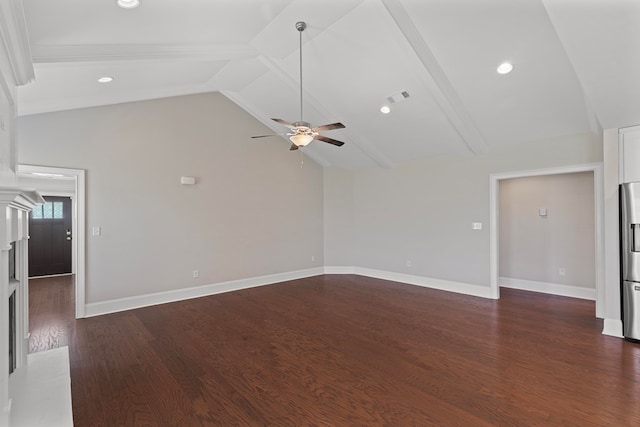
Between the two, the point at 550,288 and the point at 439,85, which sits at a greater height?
the point at 439,85

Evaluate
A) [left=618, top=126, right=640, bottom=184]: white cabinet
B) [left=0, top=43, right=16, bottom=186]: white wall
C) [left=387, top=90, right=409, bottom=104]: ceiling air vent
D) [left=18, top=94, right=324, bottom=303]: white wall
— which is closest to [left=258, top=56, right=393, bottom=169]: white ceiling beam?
[left=387, top=90, right=409, bottom=104]: ceiling air vent

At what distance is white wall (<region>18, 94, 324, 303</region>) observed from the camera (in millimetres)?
4426

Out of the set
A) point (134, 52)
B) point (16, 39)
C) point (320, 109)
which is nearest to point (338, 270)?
point (320, 109)

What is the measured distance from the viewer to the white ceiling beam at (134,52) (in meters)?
2.58

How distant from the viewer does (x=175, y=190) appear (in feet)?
17.2

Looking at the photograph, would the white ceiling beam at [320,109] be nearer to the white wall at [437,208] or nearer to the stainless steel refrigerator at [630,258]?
the white wall at [437,208]

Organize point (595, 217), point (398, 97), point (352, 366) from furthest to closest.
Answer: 1. point (398, 97)
2. point (595, 217)
3. point (352, 366)

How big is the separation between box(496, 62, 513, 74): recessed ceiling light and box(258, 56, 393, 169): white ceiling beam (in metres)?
2.57

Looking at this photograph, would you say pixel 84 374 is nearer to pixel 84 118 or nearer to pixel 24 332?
pixel 24 332

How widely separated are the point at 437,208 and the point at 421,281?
1483 millimetres

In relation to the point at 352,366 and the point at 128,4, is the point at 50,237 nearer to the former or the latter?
the point at 128,4

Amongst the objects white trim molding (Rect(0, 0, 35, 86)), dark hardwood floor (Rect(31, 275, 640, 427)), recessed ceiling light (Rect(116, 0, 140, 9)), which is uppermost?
recessed ceiling light (Rect(116, 0, 140, 9))

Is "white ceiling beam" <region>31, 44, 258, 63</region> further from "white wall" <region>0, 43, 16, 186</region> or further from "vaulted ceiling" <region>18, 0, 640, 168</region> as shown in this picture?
"white wall" <region>0, 43, 16, 186</region>

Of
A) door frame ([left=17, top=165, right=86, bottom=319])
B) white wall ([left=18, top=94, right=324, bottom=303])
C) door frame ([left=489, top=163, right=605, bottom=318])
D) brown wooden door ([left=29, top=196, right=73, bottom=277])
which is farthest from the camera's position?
brown wooden door ([left=29, top=196, right=73, bottom=277])
